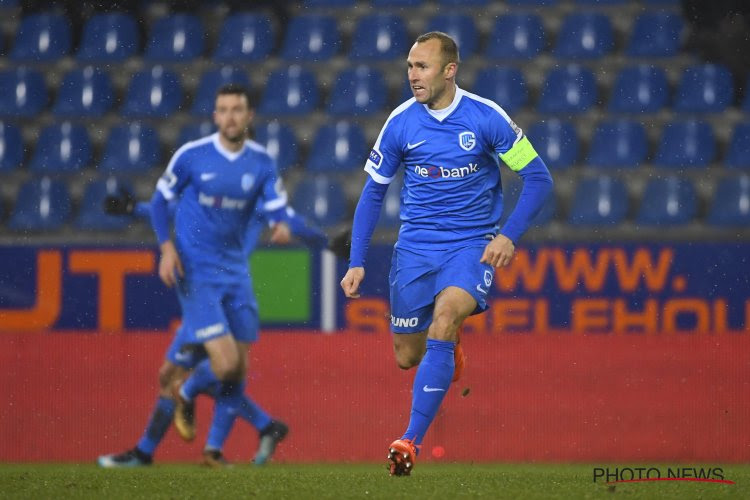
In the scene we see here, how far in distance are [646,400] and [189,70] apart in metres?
4.80

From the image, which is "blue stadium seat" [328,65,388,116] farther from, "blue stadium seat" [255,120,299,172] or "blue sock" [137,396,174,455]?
"blue sock" [137,396,174,455]

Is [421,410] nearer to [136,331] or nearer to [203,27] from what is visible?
[136,331]

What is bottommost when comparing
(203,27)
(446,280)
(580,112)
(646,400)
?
(646,400)

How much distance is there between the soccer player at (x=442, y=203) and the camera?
16.5 ft

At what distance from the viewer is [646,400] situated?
7.11m

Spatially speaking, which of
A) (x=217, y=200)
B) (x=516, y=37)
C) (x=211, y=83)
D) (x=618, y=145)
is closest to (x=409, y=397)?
(x=217, y=200)

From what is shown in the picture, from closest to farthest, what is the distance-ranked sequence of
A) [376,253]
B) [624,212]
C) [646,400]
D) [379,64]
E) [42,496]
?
[42,496], [646,400], [376,253], [624,212], [379,64]

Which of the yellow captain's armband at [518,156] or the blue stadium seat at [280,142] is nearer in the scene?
the yellow captain's armband at [518,156]

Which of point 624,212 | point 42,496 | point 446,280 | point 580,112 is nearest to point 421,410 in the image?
point 446,280

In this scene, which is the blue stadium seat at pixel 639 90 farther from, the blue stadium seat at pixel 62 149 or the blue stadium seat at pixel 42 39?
the blue stadium seat at pixel 42 39

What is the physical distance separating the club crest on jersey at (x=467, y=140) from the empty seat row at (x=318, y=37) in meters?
4.73

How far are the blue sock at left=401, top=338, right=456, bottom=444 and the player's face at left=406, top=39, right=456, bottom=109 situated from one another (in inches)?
40.2

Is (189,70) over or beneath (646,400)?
over

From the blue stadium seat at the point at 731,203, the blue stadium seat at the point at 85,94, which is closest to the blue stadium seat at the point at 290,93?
the blue stadium seat at the point at 85,94
